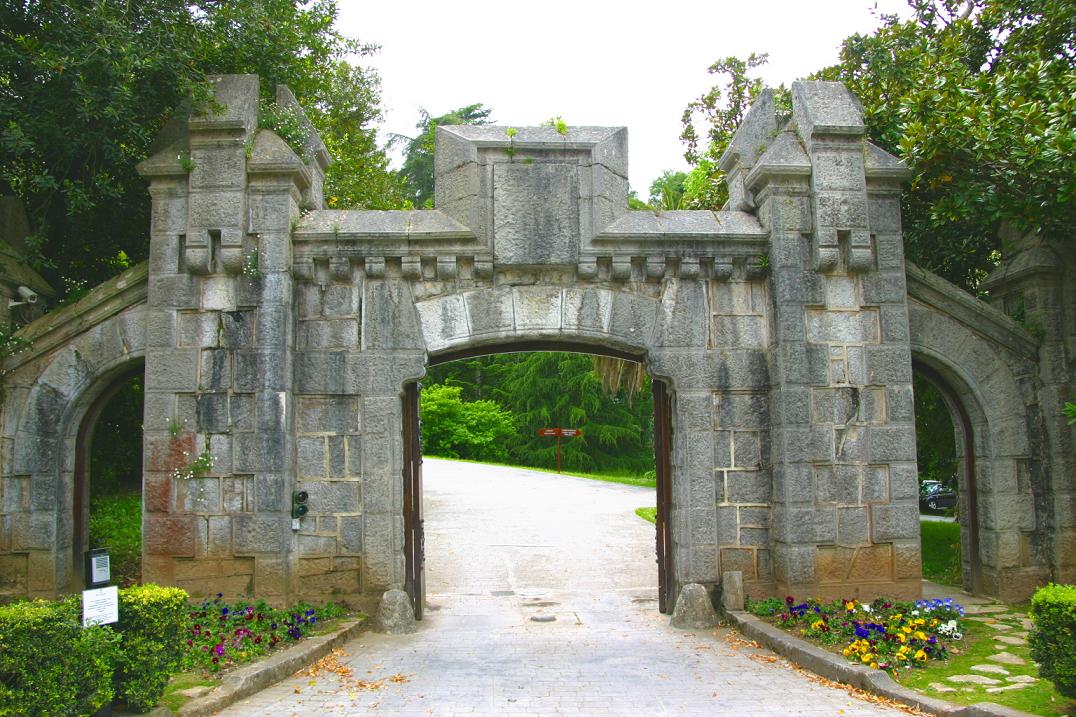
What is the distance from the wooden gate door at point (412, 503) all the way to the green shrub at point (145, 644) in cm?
340

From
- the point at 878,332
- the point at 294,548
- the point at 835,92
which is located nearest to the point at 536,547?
the point at 294,548

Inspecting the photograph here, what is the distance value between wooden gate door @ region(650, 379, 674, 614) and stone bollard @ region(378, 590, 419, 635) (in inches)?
107

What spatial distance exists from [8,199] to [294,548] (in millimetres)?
4991

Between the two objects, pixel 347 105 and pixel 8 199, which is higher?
pixel 347 105

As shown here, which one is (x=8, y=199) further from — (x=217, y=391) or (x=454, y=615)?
(x=454, y=615)

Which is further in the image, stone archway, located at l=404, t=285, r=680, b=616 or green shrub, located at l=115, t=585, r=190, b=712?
stone archway, located at l=404, t=285, r=680, b=616

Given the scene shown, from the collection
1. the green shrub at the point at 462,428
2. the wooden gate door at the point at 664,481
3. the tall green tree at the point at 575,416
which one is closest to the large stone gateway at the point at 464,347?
the wooden gate door at the point at 664,481

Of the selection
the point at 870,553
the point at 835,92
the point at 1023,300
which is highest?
the point at 835,92

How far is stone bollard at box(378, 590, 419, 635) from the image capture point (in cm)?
815

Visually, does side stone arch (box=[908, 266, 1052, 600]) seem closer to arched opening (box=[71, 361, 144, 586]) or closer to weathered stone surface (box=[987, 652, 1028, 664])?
weathered stone surface (box=[987, 652, 1028, 664])

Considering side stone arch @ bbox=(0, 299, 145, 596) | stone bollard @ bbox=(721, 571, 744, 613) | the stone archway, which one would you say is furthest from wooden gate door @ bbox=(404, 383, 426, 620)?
stone bollard @ bbox=(721, 571, 744, 613)

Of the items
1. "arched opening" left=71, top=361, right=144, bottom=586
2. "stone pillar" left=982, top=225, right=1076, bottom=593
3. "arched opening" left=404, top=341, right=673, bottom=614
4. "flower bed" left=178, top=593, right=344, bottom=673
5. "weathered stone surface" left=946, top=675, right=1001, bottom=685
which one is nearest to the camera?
"weathered stone surface" left=946, top=675, right=1001, bottom=685

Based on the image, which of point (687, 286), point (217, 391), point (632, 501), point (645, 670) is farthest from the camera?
point (632, 501)

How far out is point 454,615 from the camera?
948cm
